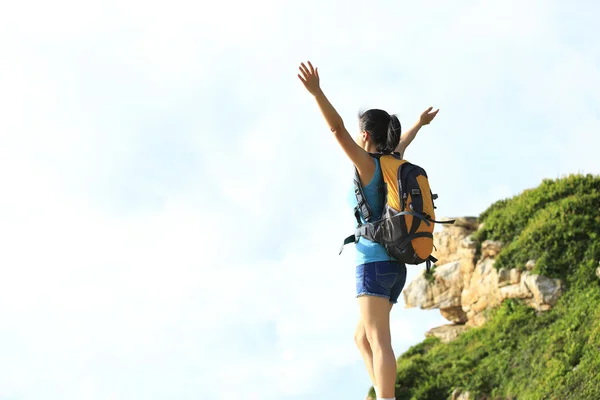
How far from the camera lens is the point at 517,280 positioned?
18.6 m

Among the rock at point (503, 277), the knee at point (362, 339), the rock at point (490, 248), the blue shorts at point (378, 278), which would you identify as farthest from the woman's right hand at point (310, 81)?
the rock at point (490, 248)

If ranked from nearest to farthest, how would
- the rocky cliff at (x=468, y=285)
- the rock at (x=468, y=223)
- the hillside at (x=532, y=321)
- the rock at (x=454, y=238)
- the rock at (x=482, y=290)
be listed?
the hillside at (x=532, y=321) → the rocky cliff at (x=468, y=285) → the rock at (x=482, y=290) → the rock at (x=454, y=238) → the rock at (x=468, y=223)

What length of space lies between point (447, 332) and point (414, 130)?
1376 centimetres

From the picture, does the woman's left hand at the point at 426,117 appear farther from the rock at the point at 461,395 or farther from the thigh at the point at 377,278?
the rock at the point at 461,395

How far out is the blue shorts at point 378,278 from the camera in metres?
6.64

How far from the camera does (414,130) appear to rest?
8.63 m

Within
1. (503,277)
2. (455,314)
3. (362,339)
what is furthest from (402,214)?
(455,314)

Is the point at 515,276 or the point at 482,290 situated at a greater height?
the point at 482,290

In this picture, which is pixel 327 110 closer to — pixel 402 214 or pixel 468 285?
pixel 402 214

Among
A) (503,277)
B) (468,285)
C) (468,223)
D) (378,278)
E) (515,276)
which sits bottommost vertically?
(378,278)

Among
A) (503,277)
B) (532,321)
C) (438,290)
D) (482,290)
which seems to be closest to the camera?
(532,321)

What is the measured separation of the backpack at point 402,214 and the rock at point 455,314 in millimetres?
15068

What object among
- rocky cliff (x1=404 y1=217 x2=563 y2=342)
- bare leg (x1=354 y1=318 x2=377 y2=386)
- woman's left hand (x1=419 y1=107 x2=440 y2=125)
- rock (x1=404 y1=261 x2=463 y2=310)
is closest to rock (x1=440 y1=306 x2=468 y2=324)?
rocky cliff (x1=404 y1=217 x2=563 y2=342)

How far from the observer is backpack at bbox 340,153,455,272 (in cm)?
658
